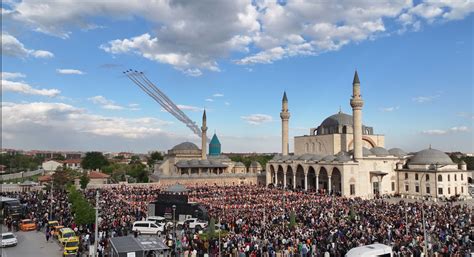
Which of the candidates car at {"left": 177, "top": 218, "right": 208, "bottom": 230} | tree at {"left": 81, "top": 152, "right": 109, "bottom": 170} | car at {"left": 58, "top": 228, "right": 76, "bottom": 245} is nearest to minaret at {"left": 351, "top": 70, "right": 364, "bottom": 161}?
car at {"left": 177, "top": 218, "right": 208, "bottom": 230}

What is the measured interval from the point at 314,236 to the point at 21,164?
97856mm

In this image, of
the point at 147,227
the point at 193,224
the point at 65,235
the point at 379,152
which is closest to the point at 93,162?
the point at 379,152

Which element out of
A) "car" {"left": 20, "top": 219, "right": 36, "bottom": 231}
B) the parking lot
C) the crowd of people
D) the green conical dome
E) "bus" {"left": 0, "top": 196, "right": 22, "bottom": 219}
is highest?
the green conical dome

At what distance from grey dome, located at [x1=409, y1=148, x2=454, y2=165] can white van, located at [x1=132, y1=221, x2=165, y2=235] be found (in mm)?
36164

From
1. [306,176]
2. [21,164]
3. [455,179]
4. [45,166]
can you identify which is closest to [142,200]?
[306,176]

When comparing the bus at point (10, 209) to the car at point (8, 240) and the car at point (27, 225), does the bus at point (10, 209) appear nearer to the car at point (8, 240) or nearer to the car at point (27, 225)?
the car at point (27, 225)

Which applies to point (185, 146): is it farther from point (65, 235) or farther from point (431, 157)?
point (65, 235)

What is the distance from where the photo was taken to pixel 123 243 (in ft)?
46.4

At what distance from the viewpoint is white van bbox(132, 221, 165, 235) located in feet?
73.1

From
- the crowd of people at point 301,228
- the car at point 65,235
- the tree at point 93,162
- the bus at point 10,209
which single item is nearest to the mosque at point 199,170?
the crowd of people at point 301,228

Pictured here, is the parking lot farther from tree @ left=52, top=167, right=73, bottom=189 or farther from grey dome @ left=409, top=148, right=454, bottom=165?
grey dome @ left=409, top=148, right=454, bottom=165

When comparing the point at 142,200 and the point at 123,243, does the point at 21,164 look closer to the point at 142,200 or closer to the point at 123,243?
the point at 142,200

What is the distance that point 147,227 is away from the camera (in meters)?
22.5

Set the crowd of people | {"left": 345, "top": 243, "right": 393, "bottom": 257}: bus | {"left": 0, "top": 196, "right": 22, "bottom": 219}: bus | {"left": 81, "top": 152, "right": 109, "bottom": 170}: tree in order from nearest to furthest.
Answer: {"left": 345, "top": 243, "right": 393, "bottom": 257}: bus
the crowd of people
{"left": 0, "top": 196, "right": 22, "bottom": 219}: bus
{"left": 81, "top": 152, "right": 109, "bottom": 170}: tree
